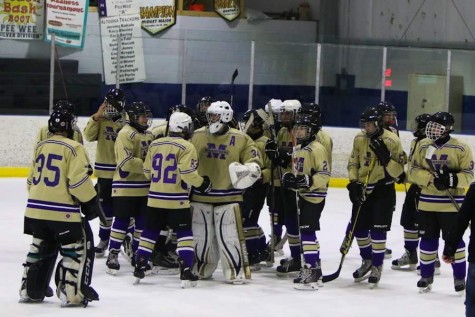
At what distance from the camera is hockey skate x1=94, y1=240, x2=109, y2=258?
27.1ft

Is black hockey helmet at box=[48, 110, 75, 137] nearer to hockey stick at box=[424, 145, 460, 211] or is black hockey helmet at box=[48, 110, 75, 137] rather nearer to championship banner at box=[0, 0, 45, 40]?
hockey stick at box=[424, 145, 460, 211]

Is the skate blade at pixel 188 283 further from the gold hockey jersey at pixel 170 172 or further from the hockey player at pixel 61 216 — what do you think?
the hockey player at pixel 61 216

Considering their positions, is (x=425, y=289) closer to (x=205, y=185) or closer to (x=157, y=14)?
(x=205, y=185)

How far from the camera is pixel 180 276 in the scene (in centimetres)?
738

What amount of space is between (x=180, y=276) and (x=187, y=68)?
5.98 metres

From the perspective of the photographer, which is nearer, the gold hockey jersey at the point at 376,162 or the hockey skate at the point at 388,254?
the gold hockey jersey at the point at 376,162

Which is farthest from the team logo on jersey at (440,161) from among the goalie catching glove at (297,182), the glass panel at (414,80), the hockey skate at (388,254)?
the glass panel at (414,80)

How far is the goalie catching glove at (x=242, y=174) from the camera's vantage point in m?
7.23

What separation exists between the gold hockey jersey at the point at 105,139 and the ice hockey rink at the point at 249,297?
27.3 inches

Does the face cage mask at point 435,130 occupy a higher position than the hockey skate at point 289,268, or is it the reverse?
the face cage mask at point 435,130

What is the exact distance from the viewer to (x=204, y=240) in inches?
296

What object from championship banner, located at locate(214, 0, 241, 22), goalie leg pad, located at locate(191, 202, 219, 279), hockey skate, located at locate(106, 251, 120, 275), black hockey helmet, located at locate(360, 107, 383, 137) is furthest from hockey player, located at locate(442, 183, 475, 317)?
championship banner, located at locate(214, 0, 241, 22)

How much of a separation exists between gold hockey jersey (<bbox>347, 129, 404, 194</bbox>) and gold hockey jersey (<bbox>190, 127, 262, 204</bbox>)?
2.48 feet

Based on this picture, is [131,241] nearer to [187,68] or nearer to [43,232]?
[43,232]
